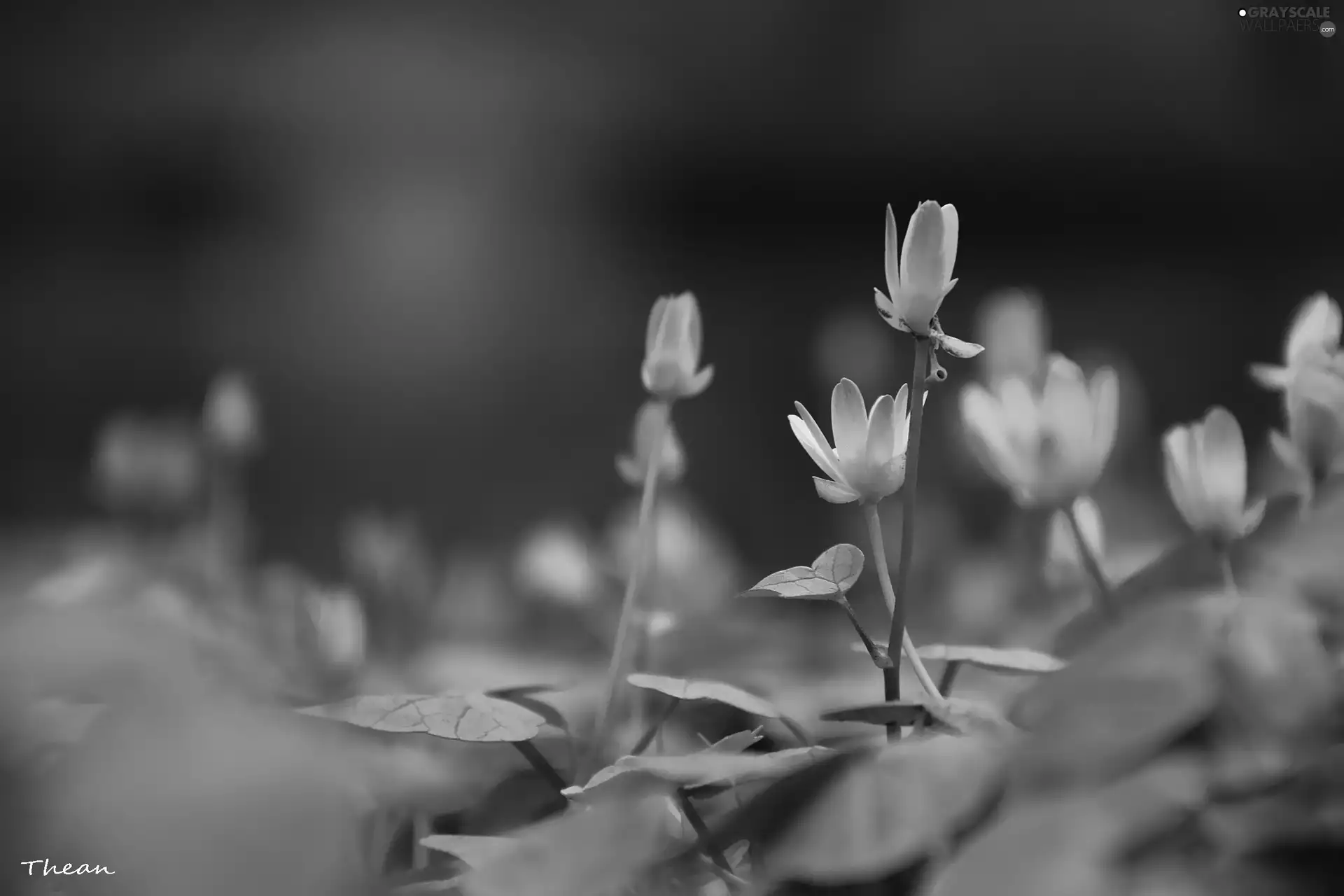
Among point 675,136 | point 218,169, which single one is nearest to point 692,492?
point 675,136

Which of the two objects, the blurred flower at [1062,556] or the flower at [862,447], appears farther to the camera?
the blurred flower at [1062,556]

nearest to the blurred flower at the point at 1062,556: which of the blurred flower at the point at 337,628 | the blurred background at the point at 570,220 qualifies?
the blurred flower at the point at 337,628

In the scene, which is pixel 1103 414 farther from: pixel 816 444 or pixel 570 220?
pixel 570 220

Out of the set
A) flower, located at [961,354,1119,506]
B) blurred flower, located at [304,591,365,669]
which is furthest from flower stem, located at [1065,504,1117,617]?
blurred flower, located at [304,591,365,669]

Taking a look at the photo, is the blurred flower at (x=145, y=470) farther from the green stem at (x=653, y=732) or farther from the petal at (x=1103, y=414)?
the petal at (x=1103, y=414)

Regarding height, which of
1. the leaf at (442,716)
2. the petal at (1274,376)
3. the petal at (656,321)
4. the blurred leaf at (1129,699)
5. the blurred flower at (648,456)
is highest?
the petal at (656,321)

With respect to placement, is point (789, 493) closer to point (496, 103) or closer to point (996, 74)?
point (996, 74)

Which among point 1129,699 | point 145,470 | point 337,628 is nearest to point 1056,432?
point 1129,699
